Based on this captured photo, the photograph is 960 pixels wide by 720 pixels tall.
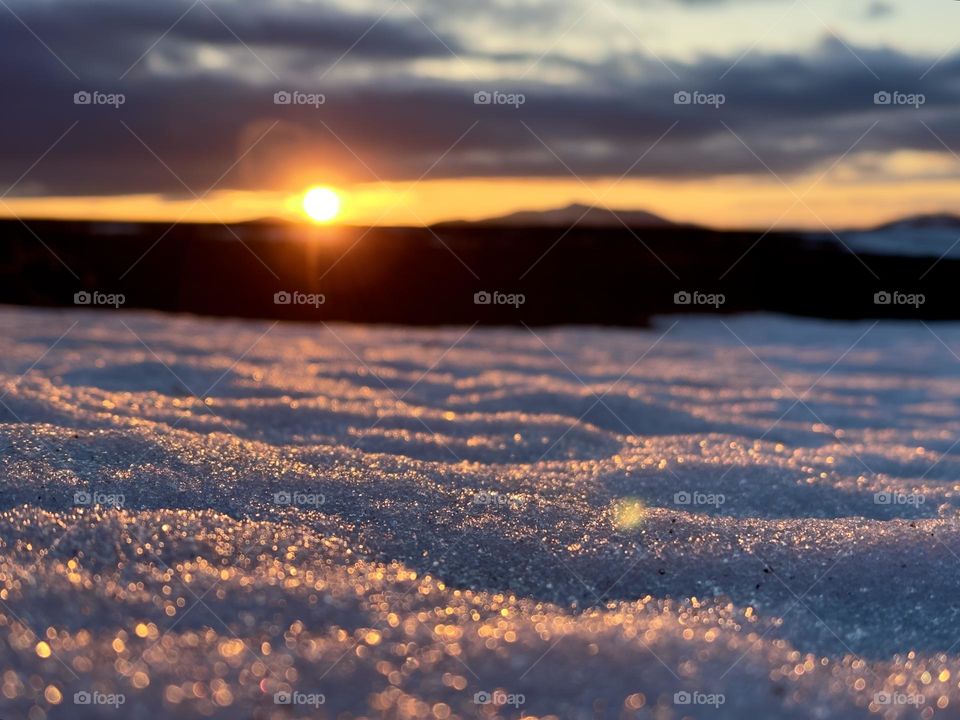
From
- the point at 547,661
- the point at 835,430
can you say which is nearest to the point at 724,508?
the point at 547,661

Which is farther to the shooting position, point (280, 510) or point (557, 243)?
point (557, 243)

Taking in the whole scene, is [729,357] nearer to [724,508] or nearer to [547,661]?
[724,508]

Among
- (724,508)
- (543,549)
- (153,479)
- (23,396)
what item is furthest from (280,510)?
(23,396)

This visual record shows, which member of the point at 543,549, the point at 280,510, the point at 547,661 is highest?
the point at 280,510

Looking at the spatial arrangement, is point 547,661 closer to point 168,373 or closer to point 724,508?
point 724,508

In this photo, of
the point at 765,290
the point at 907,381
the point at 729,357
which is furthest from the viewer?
the point at 765,290

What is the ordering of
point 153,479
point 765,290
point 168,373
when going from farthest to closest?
point 765,290, point 168,373, point 153,479

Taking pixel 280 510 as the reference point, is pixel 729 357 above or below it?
above
